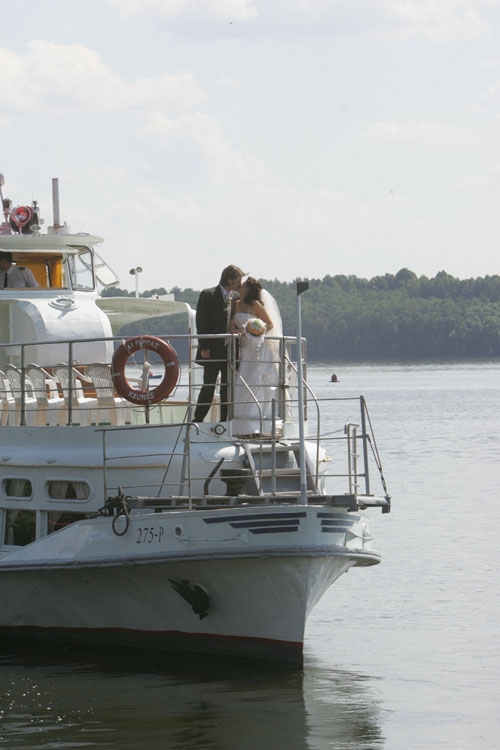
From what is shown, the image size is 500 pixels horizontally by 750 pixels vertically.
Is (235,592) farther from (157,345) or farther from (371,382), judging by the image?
(371,382)

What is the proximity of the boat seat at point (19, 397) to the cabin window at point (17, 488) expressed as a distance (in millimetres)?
682

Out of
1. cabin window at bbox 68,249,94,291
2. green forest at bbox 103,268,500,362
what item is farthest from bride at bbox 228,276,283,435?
green forest at bbox 103,268,500,362

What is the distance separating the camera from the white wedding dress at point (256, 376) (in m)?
14.6

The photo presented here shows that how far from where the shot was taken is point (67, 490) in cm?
1494

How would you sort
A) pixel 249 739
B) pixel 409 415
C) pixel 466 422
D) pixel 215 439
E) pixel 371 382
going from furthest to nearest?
pixel 371 382 → pixel 409 415 → pixel 466 422 → pixel 215 439 → pixel 249 739

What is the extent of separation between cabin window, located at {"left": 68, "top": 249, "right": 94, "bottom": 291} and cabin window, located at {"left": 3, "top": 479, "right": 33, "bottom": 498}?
411 cm

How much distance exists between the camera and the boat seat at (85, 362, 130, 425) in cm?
1525

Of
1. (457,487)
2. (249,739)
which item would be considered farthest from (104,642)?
(457,487)

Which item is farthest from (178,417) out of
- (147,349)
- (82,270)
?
(82,270)

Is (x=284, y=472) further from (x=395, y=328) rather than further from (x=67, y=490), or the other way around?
(x=395, y=328)

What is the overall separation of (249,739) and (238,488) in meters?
2.88

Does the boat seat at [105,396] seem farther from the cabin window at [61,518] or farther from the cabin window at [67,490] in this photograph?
the cabin window at [61,518]

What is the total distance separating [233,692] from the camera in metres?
13.6

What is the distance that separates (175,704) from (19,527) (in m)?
3.27
